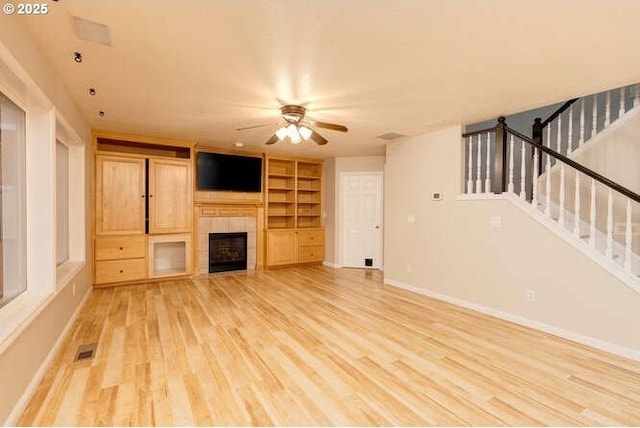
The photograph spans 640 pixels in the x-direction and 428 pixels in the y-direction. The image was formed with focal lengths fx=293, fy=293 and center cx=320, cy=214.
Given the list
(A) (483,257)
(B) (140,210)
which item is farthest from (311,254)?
(A) (483,257)

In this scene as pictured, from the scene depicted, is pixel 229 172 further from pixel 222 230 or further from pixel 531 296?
pixel 531 296

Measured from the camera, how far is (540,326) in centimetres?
323

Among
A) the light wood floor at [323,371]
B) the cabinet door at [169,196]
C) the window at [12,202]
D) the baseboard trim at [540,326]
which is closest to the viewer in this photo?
the light wood floor at [323,371]

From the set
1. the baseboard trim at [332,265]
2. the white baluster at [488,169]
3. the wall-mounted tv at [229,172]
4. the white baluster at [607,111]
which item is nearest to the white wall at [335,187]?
the baseboard trim at [332,265]

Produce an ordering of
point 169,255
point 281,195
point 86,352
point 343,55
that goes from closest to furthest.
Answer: point 343,55
point 86,352
point 169,255
point 281,195

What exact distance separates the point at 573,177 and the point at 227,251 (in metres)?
5.69

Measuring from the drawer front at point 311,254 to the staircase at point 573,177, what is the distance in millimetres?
3576

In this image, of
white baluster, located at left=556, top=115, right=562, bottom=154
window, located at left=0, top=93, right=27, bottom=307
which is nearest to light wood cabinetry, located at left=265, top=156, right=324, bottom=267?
window, located at left=0, top=93, right=27, bottom=307

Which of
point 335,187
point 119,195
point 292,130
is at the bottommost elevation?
point 119,195

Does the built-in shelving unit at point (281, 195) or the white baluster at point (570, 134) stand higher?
the white baluster at point (570, 134)

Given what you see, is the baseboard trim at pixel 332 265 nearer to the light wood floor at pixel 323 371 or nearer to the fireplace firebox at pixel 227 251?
the fireplace firebox at pixel 227 251

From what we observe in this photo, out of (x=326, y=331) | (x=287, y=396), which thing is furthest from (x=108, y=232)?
(x=287, y=396)

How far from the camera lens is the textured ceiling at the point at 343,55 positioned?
176 centimetres

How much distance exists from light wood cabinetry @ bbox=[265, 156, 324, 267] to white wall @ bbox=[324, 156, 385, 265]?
0.21 m
